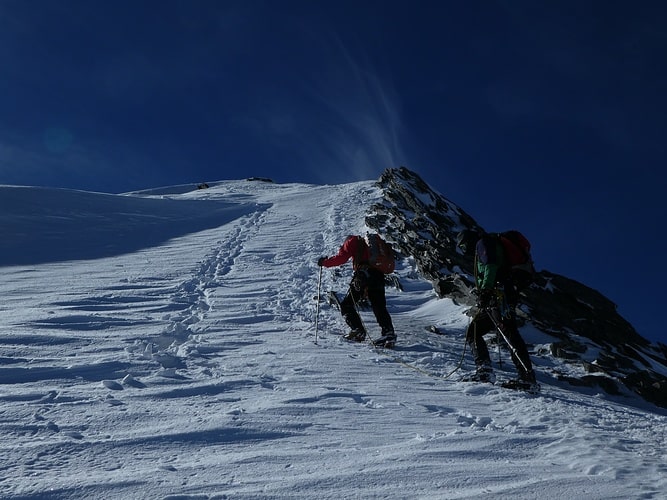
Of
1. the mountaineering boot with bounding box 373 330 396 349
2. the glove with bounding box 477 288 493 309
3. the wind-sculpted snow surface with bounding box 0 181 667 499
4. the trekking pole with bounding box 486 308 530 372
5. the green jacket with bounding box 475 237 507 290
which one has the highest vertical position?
the green jacket with bounding box 475 237 507 290

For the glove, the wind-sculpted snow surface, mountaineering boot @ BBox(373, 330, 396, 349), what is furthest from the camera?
mountaineering boot @ BBox(373, 330, 396, 349)

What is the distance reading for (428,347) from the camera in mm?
7852

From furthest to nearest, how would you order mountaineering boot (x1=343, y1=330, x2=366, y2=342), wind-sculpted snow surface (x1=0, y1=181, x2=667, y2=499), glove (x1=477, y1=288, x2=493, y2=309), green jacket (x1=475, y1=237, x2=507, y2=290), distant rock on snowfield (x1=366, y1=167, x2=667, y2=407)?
distant rock on snowfield (x1=366, y1=167, x2=667, y2=407) → mountaineering boot (x1=343, y1=330, x2=366, y2=342) → glove (x1=477, y1=288, x2=493, y2=309) → green jacket (x1=475, y1=237, x2=507, y2=290) → wind-sculpted snow surface (x1=0, y1=181, x2=667, y2=499)

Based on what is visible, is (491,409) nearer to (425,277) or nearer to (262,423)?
(262,423)

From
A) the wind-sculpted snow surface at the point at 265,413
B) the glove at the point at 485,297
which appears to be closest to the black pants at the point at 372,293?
the wind-sculpted snow surface at the point at 265,413

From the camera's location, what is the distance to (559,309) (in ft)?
47.0

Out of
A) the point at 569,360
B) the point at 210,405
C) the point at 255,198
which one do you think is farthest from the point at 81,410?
the point at 255,198

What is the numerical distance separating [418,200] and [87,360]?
2060 centimetres

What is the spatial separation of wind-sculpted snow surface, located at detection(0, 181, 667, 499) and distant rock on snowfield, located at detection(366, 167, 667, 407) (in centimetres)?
68

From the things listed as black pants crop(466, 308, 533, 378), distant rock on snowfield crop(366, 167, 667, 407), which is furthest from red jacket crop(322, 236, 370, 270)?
distant rock on snowfield crop(366, 167, 667, 407)

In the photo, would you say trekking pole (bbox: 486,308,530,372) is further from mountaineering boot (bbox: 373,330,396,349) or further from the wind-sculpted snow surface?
mountaineering boot (bbox: 373,330,396,349)

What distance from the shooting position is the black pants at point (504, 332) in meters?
5.86

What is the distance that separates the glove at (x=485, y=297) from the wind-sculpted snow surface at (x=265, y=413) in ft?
2.23

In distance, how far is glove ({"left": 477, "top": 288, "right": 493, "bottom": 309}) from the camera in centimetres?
617
